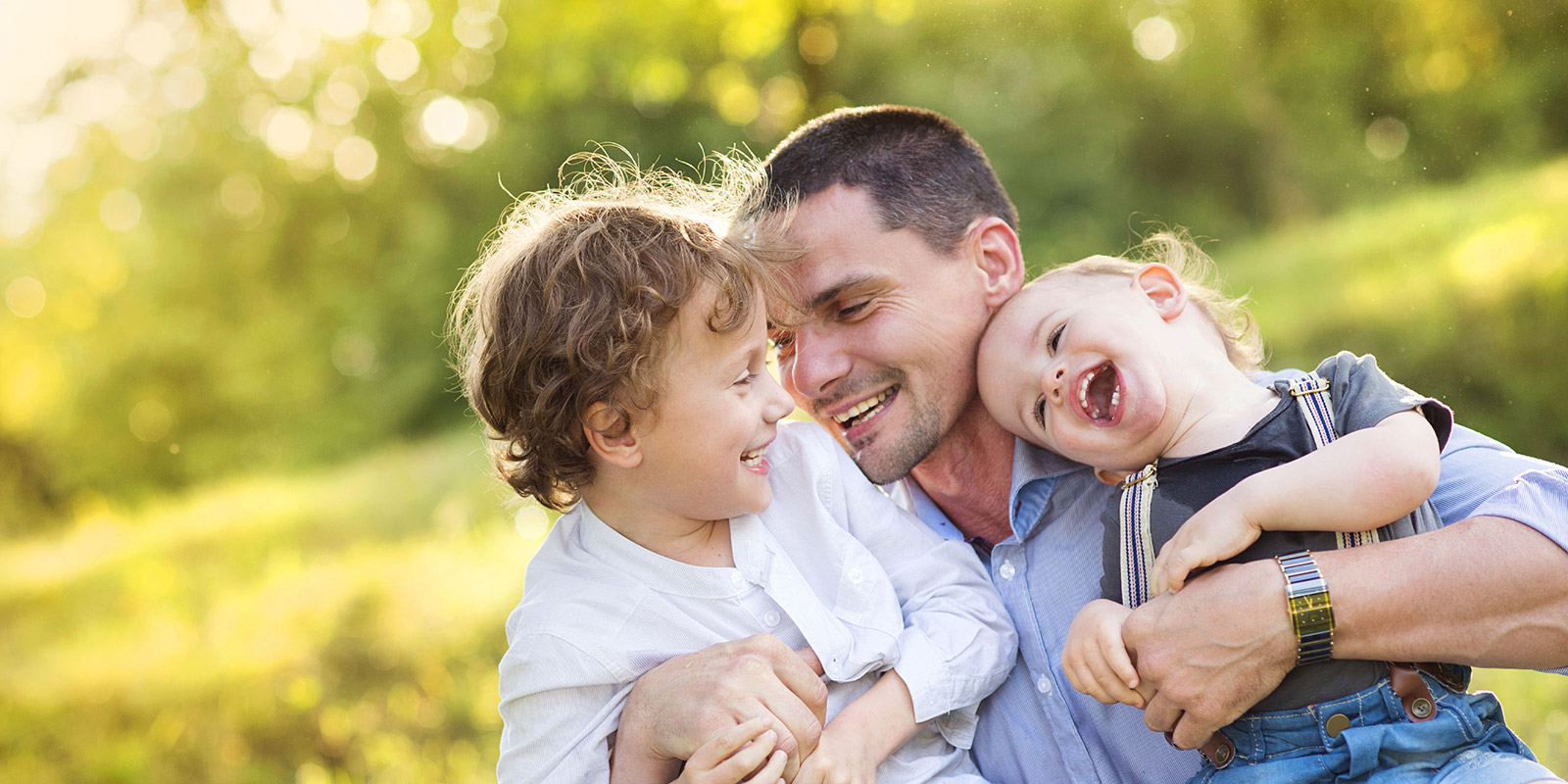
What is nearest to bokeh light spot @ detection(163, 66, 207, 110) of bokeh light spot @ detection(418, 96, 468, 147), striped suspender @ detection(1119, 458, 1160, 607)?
bokeh light spot @ detection(418, 96, 468, 147)

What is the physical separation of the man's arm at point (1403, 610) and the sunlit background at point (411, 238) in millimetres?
1901

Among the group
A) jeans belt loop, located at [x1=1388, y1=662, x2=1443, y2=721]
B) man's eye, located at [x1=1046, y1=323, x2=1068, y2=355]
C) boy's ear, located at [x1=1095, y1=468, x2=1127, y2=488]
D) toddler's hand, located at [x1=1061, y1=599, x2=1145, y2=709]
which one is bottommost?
toddler's hand, located at [x1=1061, y1=599, x2=1145, y2=709]

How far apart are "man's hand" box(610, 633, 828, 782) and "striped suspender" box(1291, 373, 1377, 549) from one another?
0.86 metres

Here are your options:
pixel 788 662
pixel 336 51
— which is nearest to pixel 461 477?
pixel 336 51

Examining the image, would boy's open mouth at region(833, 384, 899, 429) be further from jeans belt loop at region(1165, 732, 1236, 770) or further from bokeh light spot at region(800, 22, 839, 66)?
bokeh light spot at region(800, 22, 839, 66)

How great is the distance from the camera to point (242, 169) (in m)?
13.0

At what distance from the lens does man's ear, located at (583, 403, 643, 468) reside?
1.92m

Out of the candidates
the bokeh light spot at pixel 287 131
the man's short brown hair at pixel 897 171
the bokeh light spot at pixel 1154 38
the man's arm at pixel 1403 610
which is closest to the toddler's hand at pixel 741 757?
the man's arm at pixel 1403 610

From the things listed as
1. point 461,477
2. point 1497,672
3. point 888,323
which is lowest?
point 461,477

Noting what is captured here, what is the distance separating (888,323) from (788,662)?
913 millimetres

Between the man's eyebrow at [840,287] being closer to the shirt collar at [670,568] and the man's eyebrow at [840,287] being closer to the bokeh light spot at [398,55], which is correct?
the shirt collar at [670,568]

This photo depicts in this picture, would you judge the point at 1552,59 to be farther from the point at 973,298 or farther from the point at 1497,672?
the point at 973,298

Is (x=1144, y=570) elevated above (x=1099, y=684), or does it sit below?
above

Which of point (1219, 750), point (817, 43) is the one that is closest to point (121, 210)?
point (817, 43)
